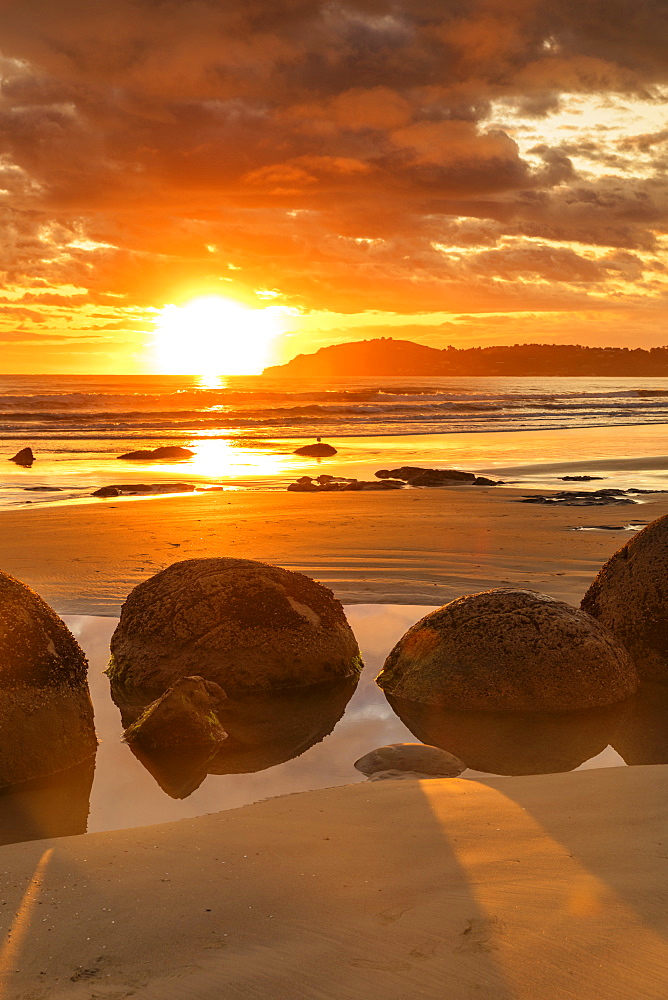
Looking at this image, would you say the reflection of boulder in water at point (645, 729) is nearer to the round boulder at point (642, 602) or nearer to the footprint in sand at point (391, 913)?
the round boulder at point (642, 602)

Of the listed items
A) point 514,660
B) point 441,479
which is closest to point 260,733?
point 514,660

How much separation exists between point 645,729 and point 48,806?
11.8 ft

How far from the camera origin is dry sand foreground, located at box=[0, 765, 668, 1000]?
2764 millimetres

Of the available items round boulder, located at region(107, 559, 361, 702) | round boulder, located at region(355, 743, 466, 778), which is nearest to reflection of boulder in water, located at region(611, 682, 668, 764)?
round boulder, located at region(355, 743, 466, 778)

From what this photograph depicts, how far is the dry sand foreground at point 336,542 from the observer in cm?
Result: 961

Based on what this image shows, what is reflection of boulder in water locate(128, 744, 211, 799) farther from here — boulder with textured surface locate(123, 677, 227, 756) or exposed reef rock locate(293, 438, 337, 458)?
exposed reef rock locate(293, 438, 337, 458)

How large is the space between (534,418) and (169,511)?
33.1 m

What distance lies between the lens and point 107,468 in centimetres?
2302

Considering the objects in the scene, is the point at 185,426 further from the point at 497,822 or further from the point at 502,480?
the point at 497,822

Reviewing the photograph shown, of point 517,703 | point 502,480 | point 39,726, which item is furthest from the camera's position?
point 502,480

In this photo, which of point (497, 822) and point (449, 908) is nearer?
point (449, 908)

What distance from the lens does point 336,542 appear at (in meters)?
12.0

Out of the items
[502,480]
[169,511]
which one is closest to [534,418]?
[502,480]

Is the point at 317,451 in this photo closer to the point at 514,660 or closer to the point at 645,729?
the point at 514,660
